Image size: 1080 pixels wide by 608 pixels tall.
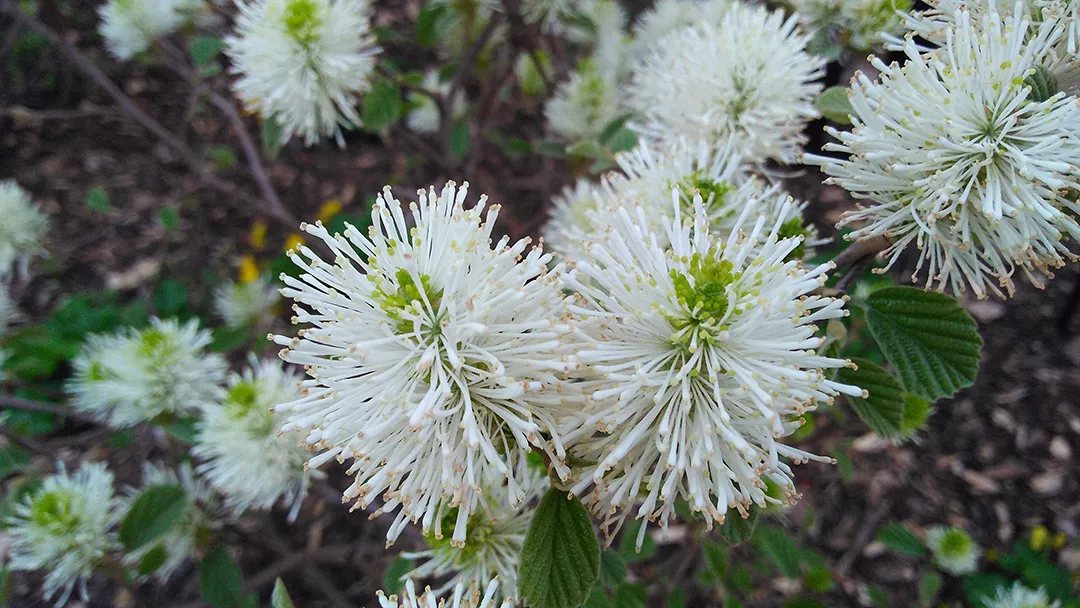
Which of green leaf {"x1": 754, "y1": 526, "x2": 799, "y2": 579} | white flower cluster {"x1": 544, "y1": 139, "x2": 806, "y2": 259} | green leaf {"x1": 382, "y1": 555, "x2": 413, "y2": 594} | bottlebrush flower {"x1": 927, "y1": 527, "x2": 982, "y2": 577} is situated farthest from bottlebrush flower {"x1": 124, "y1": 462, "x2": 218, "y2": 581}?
bottlebrush flower {"x1": 927, "y1": 527, "x2": 982, "y2": 577}

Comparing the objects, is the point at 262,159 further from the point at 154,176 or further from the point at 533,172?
the point at 533,172

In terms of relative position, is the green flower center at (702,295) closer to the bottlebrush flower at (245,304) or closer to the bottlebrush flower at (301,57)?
the bottlebrush flower at (301,57)

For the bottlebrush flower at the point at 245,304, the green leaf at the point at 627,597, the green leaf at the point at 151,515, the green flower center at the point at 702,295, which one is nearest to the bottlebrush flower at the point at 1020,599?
the green leaf at the point at 627,597

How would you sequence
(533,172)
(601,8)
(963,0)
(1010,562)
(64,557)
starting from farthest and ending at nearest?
(533,172) < (601,8) < (1010,562) < (64,557) < (963,0)

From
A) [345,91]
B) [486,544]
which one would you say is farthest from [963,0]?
[345,91]

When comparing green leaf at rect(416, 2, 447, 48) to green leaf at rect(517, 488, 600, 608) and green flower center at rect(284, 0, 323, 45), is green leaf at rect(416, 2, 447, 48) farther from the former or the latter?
green leaf at rect(517, 488, 600, 608)
